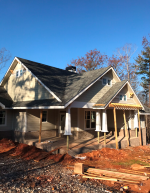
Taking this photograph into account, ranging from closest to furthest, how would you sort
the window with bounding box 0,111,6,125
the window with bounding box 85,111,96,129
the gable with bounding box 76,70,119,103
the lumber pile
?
the lumber pile < the gable with bounding box 76,70,119,103 < the window with bounding box 0,111,6,125 < the window with bounding box 85,111,96,129

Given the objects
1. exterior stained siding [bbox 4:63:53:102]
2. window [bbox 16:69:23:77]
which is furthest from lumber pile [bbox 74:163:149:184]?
window [bbox 16:69:23:77]

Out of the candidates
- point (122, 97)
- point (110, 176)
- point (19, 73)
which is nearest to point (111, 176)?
point (110, 176)

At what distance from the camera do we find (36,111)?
12.8 m

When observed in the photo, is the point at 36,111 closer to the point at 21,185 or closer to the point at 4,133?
→ the point at 4,133

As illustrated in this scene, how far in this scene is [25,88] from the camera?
535 inches

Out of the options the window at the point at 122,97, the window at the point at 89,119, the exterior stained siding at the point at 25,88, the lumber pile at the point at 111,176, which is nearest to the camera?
the lumber pile at the point at 111,176

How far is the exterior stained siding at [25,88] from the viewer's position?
40.1ft

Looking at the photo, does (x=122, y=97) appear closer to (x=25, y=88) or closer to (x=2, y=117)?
(x=25, y=88)

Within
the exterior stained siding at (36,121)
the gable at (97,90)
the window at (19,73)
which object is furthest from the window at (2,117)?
the gable at (97,90)

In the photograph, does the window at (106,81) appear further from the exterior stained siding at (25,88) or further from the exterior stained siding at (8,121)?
the exterior stained siding at (8,121)

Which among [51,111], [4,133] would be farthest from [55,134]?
[4,133]

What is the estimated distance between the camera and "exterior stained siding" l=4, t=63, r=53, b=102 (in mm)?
12221

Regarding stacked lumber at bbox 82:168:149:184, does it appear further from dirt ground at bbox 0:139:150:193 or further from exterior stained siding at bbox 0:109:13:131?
exterior stained siding at bbox 0:109:13:131

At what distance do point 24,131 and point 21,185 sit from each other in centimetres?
693
